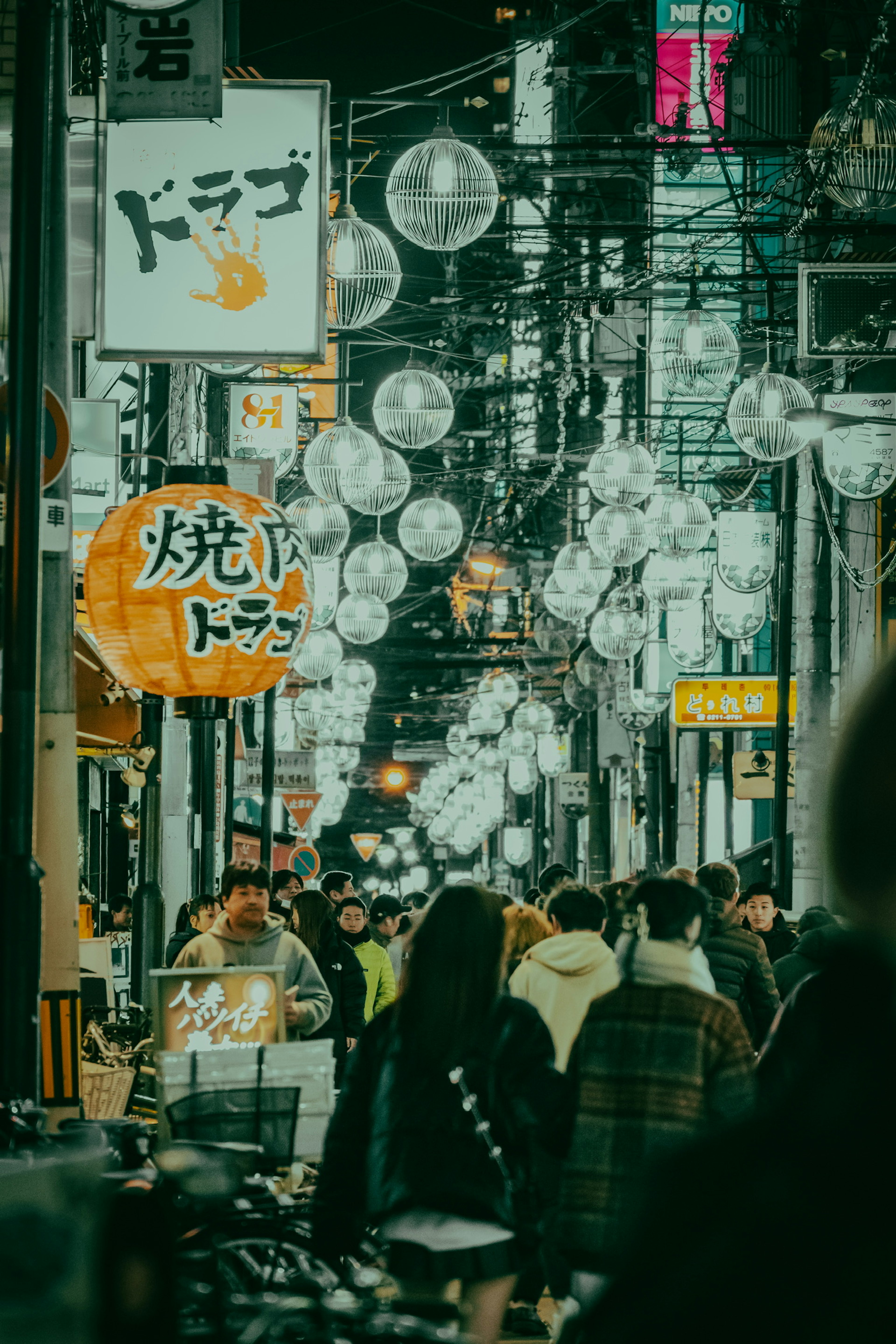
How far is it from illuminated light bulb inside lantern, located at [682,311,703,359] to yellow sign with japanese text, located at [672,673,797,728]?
12741 mm

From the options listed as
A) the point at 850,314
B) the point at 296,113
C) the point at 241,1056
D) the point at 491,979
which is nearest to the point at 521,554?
the point at 850,314

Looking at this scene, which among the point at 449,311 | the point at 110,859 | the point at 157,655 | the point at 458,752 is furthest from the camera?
the point at 458,752

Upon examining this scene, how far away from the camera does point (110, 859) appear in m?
31.8

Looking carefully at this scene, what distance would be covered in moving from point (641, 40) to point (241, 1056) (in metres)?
28.0

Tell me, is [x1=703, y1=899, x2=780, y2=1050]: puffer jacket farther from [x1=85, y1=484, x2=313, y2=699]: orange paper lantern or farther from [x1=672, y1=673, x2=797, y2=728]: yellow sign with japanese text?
[x1=672, y1=673, x2=797, y2=728]: yellow sign with japanese text

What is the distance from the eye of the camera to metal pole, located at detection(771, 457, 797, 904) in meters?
20.5

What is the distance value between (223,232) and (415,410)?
4096 mm

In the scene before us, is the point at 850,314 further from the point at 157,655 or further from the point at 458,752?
the point at 458,752

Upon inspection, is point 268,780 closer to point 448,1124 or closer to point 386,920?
point 386,920

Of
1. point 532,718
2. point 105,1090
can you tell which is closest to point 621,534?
point 105,1090

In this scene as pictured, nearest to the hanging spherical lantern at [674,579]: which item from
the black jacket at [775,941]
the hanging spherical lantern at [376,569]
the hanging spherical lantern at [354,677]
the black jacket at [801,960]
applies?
the hanging spherical lantern at [376,569]

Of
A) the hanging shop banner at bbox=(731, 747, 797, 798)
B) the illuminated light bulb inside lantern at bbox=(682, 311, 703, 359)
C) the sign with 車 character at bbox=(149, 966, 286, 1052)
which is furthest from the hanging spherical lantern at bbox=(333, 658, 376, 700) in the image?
the sign with 車 character at bbox=(149, 966, 286, 1052)

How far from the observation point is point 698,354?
13.6m

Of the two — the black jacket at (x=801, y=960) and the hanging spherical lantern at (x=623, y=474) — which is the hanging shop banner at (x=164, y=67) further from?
the hanging spherical lantern at (x=623, y=474)
